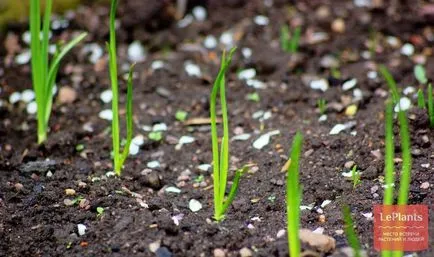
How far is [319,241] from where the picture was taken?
4.92 ft

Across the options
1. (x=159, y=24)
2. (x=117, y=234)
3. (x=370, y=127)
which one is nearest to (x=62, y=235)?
(x=117, y=234)

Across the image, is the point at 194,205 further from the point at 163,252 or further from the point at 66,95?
the point at 66,95

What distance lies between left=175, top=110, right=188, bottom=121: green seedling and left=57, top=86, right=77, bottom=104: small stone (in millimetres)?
411

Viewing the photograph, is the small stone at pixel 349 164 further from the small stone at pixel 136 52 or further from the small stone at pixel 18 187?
the small stone at pixel 136 52

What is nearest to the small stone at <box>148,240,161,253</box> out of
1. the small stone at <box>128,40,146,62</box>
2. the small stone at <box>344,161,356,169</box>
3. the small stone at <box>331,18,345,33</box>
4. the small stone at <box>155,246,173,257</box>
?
the small stone at <box>155,246,173,257</box>

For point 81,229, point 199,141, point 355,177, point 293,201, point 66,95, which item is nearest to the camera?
point 293,201

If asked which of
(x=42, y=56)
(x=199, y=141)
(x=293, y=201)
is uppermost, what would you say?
(x=42, y=56)

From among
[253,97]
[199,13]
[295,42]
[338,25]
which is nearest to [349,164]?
[253,97]

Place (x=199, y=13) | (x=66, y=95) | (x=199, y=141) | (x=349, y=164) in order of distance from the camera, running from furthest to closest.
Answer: (x=199, y=13) < (x=66, y=95) < (x=199, y=141) < (x=349, y=164)

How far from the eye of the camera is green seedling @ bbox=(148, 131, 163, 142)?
7.26ft

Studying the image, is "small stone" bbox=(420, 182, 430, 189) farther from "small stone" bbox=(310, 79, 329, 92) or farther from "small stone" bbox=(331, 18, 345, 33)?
"small stone" bbox=(331, 18, 345, 33)

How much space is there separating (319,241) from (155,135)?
0.89m

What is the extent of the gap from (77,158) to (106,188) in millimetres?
323

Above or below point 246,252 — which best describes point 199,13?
above
